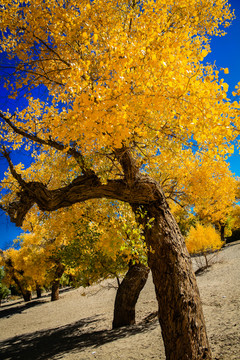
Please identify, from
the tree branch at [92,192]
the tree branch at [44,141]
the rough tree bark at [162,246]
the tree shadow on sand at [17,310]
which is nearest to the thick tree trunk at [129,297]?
the rough tree bark at [162,246]

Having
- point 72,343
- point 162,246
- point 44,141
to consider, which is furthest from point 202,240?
point 44,141

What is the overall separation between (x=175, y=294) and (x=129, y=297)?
466 cm

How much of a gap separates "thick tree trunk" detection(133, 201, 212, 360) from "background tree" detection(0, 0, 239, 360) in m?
0.01

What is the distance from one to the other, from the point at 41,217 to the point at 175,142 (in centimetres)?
511

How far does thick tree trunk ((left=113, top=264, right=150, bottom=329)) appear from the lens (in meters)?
7.66

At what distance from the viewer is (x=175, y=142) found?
4.14 m

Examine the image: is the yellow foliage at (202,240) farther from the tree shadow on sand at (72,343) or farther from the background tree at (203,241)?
the tree shadow on sand at (72,343)

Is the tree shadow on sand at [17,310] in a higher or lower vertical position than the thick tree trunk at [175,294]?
lower

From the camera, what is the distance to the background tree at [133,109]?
2.84m

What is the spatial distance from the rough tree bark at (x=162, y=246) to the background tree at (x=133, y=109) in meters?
0.02

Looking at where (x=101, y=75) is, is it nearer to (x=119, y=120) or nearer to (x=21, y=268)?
(x=119, y=120)

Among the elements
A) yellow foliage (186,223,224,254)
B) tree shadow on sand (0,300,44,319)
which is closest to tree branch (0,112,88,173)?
yellow foliage (186,223,224,254)

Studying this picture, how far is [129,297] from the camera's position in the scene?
7684 millimetres

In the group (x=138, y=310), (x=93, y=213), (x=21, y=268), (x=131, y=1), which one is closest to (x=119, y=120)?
(x=131, y=1)
